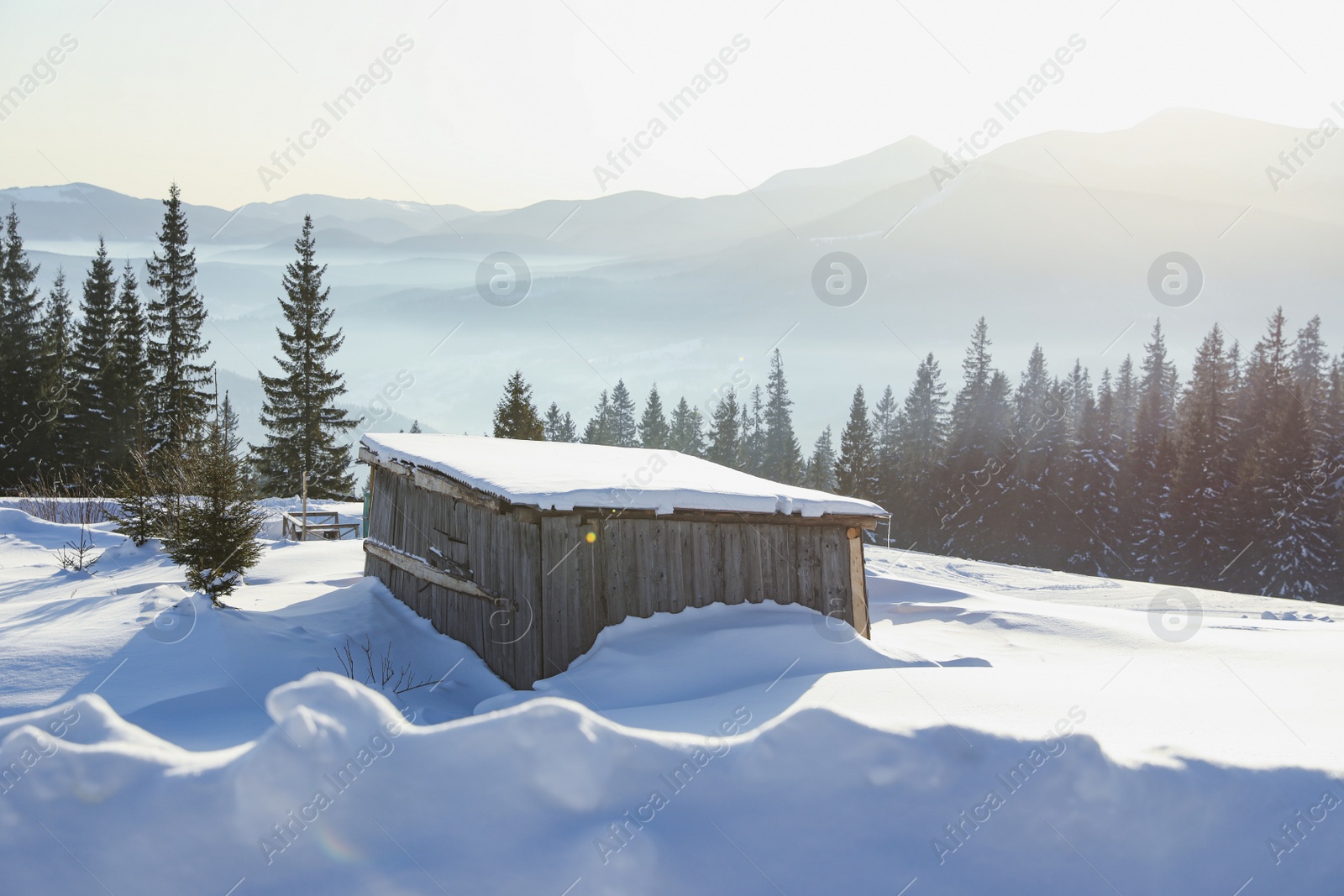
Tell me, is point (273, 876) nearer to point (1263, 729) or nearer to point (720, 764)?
point (720, 764)

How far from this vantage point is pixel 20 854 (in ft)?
9.87

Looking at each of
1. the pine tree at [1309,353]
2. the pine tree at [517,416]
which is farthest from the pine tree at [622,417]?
the pine tree at [1309,353]

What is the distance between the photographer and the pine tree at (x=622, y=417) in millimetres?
76062

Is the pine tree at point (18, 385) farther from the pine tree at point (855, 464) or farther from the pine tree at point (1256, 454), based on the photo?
the pine tree at point (1256, 454)

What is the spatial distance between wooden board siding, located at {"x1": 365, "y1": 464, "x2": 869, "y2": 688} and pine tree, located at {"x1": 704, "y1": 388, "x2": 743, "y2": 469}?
57.7 metres

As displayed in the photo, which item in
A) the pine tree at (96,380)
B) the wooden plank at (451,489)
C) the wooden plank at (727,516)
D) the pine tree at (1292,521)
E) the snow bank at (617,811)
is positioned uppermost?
the pine tree at (96,380)

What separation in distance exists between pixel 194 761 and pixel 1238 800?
4.44 m

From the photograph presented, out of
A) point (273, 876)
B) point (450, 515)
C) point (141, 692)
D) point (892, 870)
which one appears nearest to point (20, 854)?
point (273, 876)

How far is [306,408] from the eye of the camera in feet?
128

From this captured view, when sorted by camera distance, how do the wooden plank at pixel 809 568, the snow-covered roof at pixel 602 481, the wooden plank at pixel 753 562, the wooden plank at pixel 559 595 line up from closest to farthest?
1. the snow-covered roof at pixel 602 481
2. the wooden plank at pixel 559 595
3. the wooden plank at pixel 753 562
4. the wooden plank at pixel 809 568

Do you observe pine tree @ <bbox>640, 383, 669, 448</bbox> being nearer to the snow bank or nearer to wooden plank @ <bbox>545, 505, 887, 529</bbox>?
wooden plank @ <bbox>545, 505, 887, 529</bbox>

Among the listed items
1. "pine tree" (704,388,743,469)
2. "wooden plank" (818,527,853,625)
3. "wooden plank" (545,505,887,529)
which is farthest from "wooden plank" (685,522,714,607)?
"pine tree" (704,388,743,469)

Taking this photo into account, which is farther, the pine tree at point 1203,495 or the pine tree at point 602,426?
the pine tree at point 602,426

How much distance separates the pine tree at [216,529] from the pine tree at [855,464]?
45452 millimetres
